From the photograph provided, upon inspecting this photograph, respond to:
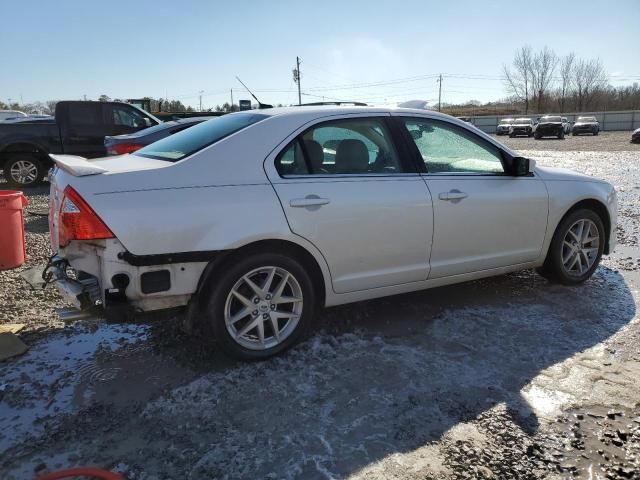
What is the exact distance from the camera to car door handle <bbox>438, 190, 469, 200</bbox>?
155 inches

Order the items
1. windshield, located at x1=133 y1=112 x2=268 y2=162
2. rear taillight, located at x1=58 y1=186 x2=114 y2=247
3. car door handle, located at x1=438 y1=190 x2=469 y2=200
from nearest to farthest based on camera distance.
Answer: rear taillight, located at x1=58 y1=186 x2=114 y2=247 < windshield, located at x1=133 y1=112 x2=268 y2=162 < car door handle, located at x1=438 y1=190 x2=469 y2=200

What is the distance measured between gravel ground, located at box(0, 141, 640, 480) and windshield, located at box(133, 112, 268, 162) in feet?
4.35

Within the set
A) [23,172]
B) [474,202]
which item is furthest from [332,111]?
[23,172]

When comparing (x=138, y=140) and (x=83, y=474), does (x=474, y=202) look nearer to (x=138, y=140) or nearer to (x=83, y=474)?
(x=83, y=474)

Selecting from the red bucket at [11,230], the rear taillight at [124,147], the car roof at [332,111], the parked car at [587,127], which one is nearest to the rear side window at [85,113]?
the rear taillight at [124,147]

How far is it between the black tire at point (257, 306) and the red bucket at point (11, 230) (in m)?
3.15

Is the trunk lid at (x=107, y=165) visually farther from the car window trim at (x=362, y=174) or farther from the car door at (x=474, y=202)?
the car door at (x=474, y=202)

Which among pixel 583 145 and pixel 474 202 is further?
pixel 583 145

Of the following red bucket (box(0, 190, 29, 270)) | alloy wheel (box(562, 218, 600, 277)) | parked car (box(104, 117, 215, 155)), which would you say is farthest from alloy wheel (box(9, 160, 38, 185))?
alloy wheel (box(562, 218, 600, 277))

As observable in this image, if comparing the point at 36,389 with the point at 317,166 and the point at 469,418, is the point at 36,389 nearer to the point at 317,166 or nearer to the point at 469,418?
the point at 317,166

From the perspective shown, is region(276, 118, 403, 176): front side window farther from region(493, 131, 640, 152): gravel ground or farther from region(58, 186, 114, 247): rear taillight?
region(493, 131, 640, 152): gravel ground

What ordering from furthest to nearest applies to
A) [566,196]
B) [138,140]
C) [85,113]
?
[85,113], [138,140], [566,196]

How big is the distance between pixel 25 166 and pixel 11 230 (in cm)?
704

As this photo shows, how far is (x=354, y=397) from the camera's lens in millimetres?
3029
